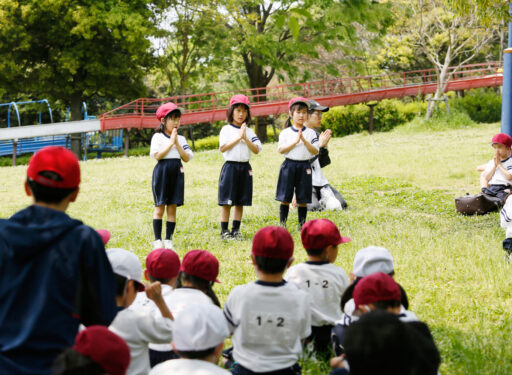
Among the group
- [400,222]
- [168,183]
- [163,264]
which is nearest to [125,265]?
[163,264]

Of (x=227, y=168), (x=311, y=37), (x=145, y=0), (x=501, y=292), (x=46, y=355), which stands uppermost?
(x=145, y=0)

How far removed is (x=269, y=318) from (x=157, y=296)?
2.13 feet

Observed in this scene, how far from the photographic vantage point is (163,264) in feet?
12.2

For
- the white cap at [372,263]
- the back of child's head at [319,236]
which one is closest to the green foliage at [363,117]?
the back of child's head at [319,236]

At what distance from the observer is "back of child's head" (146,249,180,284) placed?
3705 mm

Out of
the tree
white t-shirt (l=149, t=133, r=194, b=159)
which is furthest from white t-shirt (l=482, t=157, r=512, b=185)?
the tree

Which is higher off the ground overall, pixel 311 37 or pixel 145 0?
pixel 145 0

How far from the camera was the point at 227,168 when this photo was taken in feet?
25.2

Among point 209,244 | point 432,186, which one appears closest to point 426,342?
point 209,244

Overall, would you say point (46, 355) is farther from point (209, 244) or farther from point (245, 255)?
point (209, 244)

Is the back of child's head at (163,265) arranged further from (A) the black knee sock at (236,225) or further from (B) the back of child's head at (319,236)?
(A) the black knee sock at (236,225)

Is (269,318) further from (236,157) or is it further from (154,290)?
(236,157)

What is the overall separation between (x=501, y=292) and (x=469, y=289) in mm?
278

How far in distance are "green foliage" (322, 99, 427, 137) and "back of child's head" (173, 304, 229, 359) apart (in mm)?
27180
